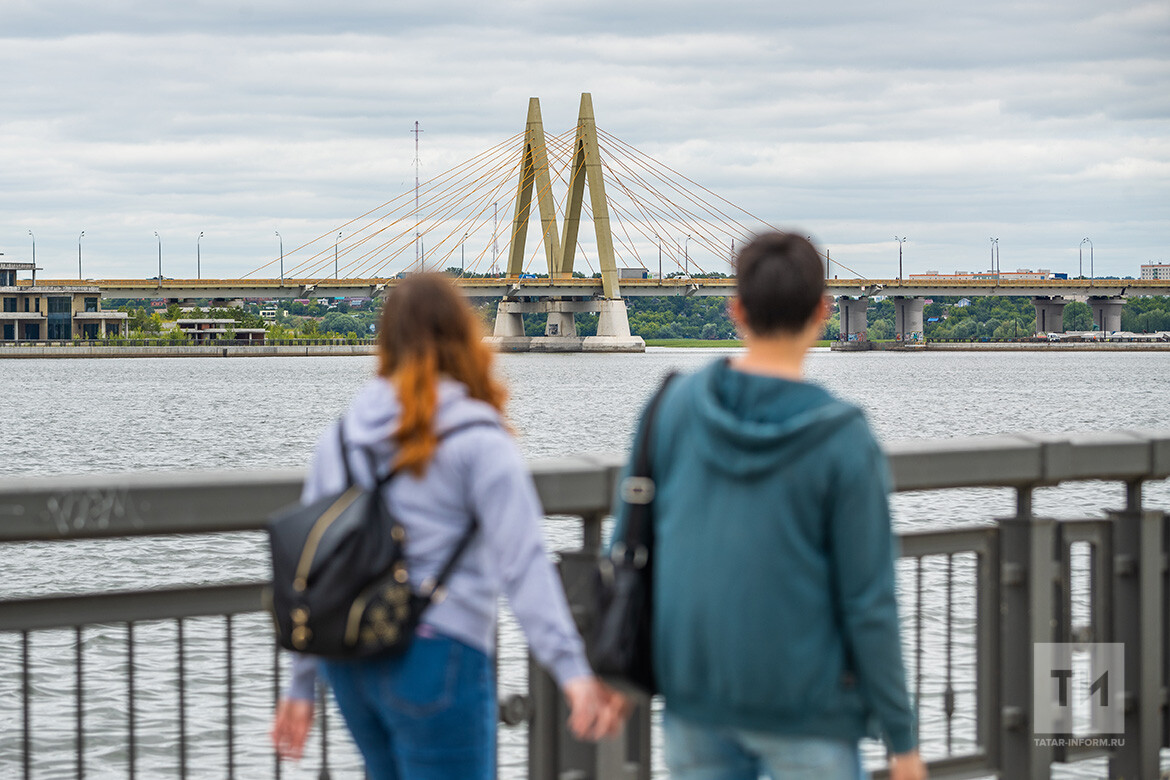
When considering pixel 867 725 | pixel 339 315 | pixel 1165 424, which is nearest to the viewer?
pixel 867 725

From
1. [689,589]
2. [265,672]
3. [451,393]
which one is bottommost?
[265,672]

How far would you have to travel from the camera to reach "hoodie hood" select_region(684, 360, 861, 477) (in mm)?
2328

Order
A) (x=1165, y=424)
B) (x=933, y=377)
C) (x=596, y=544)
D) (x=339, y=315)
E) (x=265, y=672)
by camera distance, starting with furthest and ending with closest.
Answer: (x=339, y=315) → (x=933, y=377) → (x=1165, y=424) → (x=265, y=672) → (x=596, y=544)

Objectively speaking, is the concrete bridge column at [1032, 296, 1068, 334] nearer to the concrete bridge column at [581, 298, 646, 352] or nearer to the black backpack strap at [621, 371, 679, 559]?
the concrete bridge column at [581, 298, 646, 352]

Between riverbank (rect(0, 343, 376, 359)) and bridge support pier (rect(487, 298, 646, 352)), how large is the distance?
19420 millimetres

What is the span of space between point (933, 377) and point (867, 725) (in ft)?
283

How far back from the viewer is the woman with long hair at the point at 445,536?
2.47m

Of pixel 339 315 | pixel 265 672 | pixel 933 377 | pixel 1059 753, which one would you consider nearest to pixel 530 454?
pixel 265 672

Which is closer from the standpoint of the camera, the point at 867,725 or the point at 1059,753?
the point at 867,725

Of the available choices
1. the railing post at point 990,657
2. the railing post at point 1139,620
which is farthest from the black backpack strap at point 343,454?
the railing post at point 1139,620

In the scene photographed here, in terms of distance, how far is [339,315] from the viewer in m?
150

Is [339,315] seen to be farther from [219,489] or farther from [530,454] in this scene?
[219,489]

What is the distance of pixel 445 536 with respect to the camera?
249 centimetres

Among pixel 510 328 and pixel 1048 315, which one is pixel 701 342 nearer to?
pixel 1048 315
